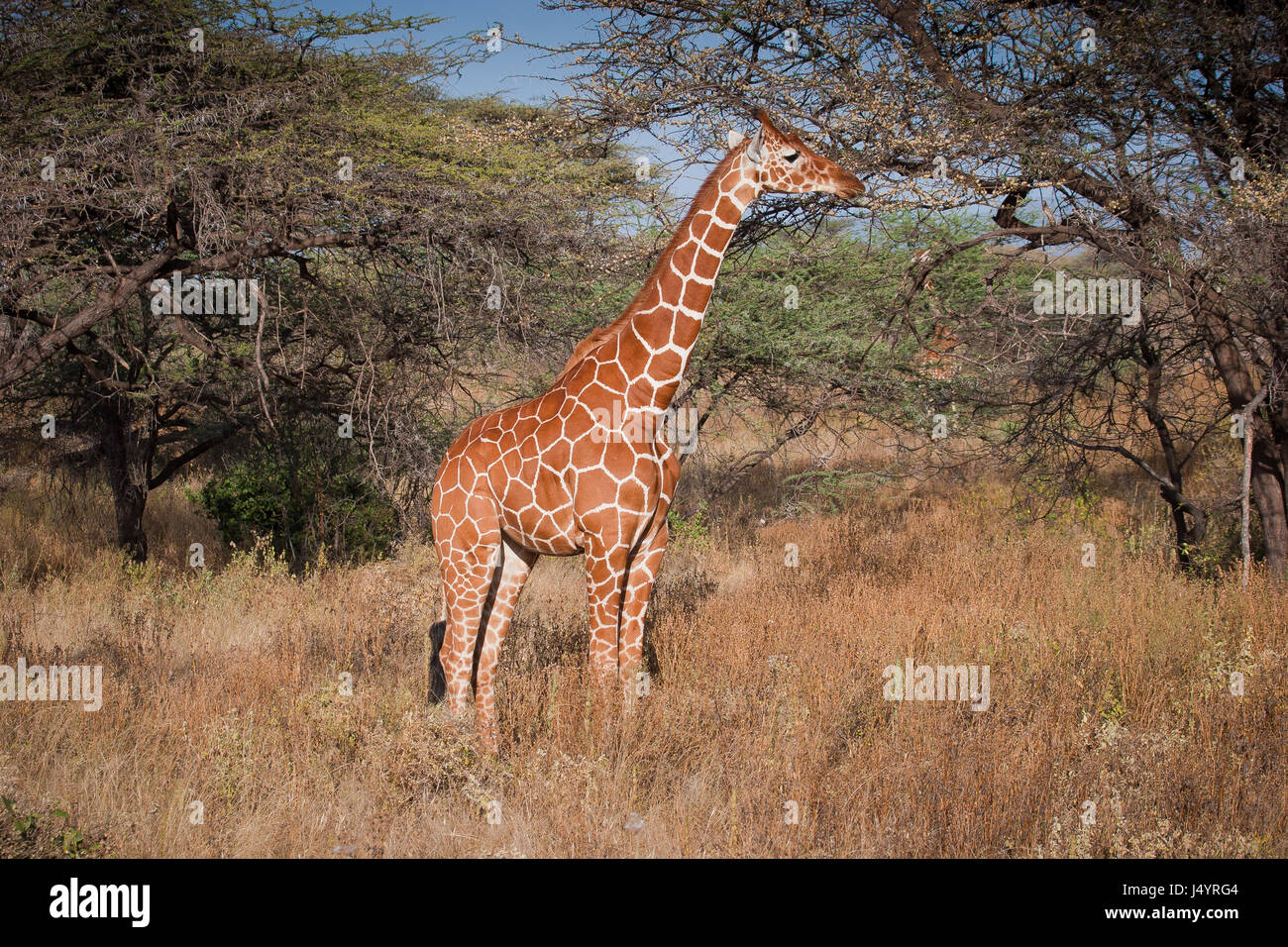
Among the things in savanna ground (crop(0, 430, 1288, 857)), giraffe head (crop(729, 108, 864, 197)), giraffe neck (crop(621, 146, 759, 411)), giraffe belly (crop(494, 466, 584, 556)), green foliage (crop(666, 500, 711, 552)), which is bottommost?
savanna ground (crop(0, 430, 1288, 857))

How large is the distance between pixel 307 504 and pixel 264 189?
4.35 m

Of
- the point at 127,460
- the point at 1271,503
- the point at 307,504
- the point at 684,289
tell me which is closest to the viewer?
the point at 684,289

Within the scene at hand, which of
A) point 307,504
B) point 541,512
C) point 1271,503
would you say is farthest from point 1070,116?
point 307,504

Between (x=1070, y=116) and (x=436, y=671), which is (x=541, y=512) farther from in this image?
(x=1070, y=116)

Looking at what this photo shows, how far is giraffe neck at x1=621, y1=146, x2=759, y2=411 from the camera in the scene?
4.95 m

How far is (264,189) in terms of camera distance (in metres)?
7.21

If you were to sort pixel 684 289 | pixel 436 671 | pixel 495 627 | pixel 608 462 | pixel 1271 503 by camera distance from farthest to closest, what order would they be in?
1. pixel 1271 503
2. pixel 436 671
3. pixel 495 627
4. pixel 684 289
5. pixel 608 462

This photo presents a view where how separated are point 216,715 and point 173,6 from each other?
19.3 feet

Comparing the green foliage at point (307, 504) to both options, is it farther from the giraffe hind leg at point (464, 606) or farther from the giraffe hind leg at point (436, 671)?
the giraffe hind leg at point (464, 606)

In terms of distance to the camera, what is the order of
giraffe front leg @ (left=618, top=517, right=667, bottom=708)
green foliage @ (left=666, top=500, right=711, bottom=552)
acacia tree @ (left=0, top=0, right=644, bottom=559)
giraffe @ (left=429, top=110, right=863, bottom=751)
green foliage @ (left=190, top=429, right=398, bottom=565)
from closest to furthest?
giraffe @ (left=429, top=110, right=863, bottom=751), giraffe front leg @ (left=618, top=517, right=667, bottom=708), acacia tree @ (left=0, top=0, right=644, bottom=559), green foliage @ (left=190, top=429, right=398, bottom=565), green foliage @ (left=666, top=500, right=711, bottom=552)

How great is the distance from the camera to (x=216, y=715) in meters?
5.32

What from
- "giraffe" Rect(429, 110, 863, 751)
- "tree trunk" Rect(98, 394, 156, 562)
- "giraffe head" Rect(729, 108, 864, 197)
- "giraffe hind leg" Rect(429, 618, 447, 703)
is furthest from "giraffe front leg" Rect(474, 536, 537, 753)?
"tree trunk" Rect(98, 394, 156, 562)

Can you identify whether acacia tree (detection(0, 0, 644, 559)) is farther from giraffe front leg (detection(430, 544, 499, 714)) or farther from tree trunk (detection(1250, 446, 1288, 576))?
tree trunk (detection(1250, 446, 1288, 576))

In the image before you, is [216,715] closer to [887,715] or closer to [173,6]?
[887,715]
